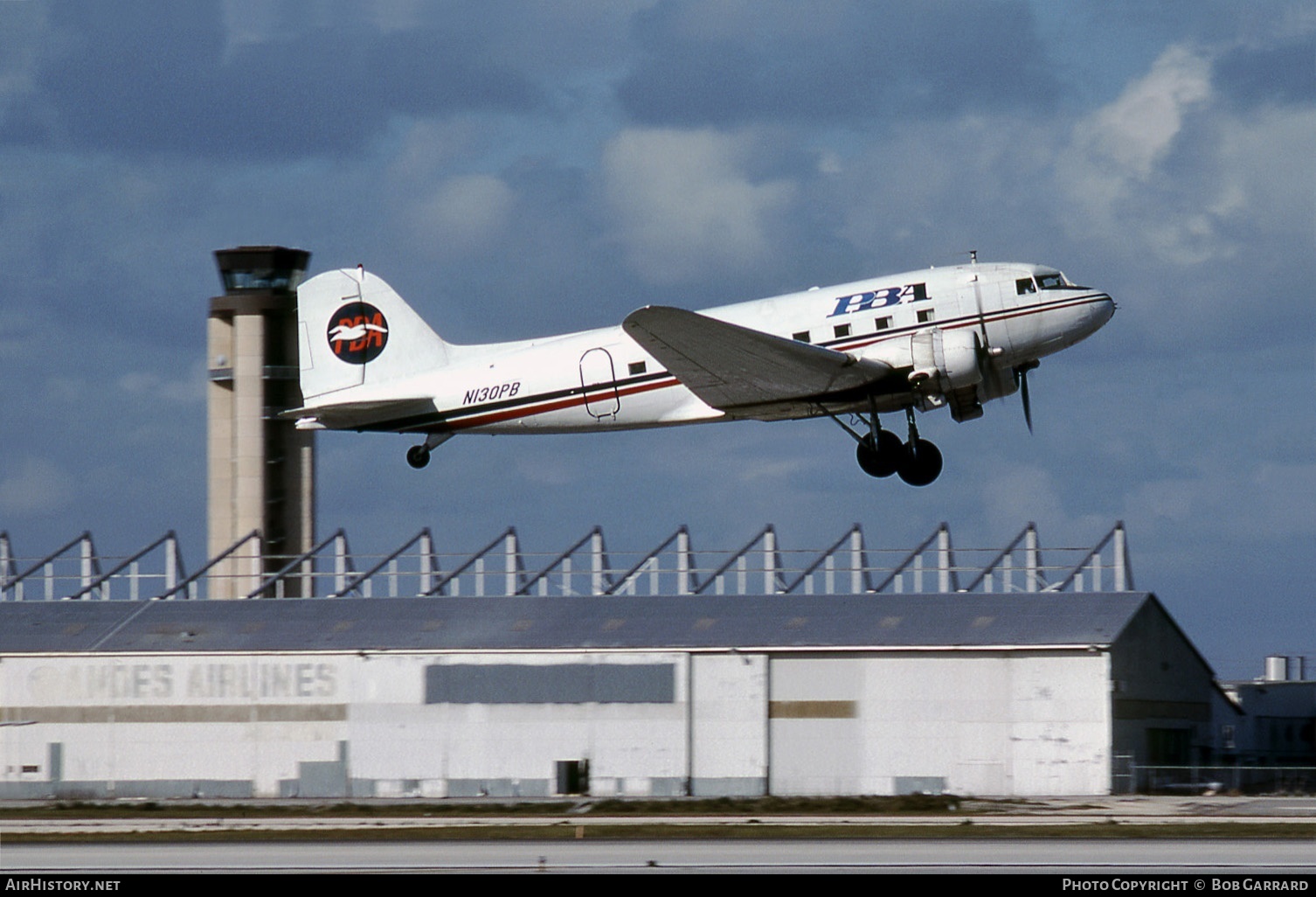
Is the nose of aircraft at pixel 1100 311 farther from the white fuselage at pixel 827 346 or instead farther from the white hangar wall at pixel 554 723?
the white hangar wall at pixel 554 723

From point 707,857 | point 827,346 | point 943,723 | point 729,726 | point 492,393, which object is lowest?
point 707,857

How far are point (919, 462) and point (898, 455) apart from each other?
1.49 feet

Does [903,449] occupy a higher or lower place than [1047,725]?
higher

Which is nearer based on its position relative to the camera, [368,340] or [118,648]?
[368,340]

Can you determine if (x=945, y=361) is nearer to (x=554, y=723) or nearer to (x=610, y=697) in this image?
(x=610, y=697)

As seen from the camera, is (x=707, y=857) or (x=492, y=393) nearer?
(x=707, y=857)

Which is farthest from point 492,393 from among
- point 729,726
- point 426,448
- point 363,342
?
point 729,726

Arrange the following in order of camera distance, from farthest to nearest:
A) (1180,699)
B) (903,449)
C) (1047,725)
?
(1180,699) → (1047,725) → (903,449)

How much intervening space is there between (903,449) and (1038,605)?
9.96 m

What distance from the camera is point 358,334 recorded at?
1789 inches

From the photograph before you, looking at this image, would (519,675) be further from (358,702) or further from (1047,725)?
(1047,725)

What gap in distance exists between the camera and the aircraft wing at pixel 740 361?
34.7m

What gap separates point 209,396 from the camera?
62812 millimetres
